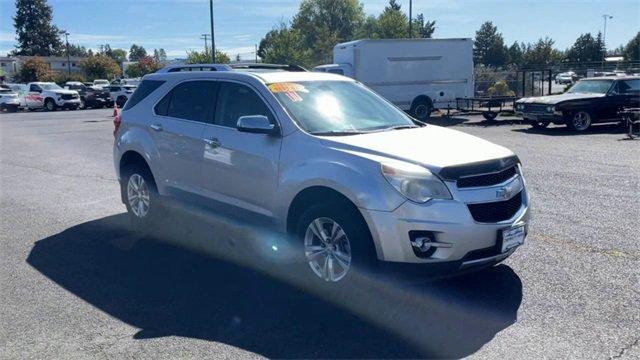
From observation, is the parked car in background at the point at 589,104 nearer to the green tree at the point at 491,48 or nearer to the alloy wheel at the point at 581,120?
the alloy wheel at the point at 581,120

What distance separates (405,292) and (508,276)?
102cm

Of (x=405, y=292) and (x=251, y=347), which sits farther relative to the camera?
(x=405, y=292)

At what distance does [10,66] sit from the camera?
109500 millimetres

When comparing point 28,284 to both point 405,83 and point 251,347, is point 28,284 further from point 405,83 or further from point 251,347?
point 405,83

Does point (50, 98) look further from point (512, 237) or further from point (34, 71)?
point (34, 71)

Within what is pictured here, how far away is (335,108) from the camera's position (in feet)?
19.1

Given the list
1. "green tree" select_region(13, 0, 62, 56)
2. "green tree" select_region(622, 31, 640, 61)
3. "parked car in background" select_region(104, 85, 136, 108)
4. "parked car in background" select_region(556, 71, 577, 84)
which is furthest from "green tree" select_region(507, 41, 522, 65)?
"green tree" select_region(13, 0, 62, 56)

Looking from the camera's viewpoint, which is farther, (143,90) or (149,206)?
(143,90)

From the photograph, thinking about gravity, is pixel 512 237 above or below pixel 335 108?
below

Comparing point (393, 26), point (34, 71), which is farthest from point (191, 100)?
point (34, 71)

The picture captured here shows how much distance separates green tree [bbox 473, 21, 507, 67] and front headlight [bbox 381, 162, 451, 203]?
255 ft

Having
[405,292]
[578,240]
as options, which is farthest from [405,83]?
[405,292]

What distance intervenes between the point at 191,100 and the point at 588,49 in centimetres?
7903

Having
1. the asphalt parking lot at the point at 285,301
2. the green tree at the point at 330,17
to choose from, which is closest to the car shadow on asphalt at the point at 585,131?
the asphalt parking lot at the point at 285,301
